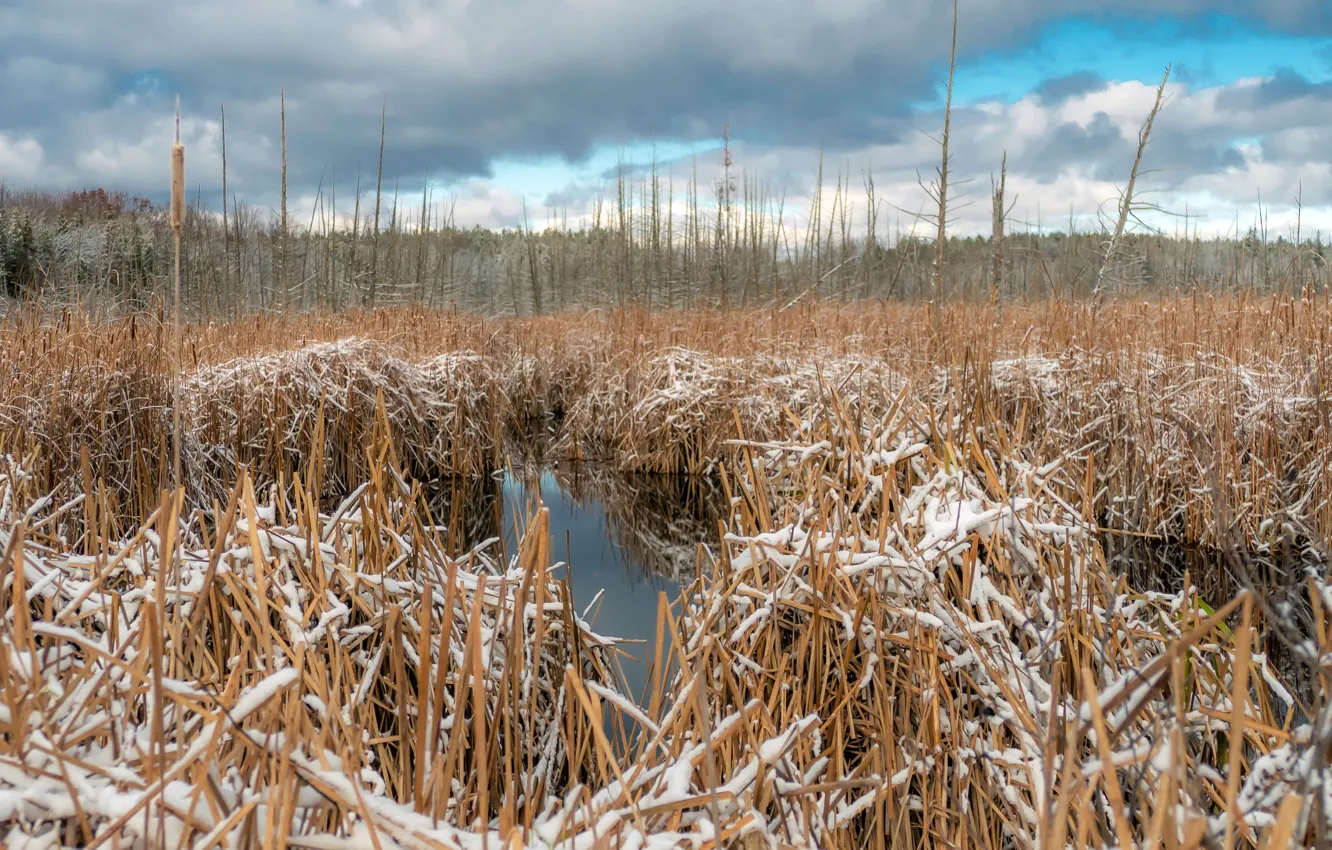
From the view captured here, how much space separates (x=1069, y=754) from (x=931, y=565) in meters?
1.05

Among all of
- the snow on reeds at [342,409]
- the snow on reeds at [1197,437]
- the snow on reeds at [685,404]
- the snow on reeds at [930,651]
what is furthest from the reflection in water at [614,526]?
the snow on reeds at [1197,437]

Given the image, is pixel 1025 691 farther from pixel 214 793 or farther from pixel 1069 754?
pixel 214 793

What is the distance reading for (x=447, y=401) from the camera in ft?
19.8

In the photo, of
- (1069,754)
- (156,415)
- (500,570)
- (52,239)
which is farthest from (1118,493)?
(52,239)

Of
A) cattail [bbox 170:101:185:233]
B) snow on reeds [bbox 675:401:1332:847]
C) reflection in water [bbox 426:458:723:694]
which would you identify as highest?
cattail [bbox 170:101:185:233]

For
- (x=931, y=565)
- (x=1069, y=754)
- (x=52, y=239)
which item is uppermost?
(x=52, y=239)

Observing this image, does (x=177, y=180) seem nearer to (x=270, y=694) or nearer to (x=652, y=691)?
(x=270, y=694)

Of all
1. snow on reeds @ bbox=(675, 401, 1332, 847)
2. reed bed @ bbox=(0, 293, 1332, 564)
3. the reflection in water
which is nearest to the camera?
snow on reeds @ bbox=(675, 401, 1332, 847)

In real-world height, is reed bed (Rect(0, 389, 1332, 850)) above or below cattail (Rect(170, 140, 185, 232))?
below

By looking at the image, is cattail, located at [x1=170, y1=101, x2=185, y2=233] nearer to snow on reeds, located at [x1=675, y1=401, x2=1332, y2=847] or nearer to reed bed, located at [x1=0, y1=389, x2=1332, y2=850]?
reed bed, located at [x1=0, y1=389, x2=1332, y2=850]

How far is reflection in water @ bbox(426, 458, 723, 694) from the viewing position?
3604mm

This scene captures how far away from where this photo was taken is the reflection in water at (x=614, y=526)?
360 cm

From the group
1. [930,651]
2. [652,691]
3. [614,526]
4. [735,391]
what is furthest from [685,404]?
[930,651]

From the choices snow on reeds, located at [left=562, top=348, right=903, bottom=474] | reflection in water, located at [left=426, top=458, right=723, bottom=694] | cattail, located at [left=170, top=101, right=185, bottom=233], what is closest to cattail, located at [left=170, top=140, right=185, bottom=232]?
cattail, located at [left=170, top=101, right=185, bottom=233]
